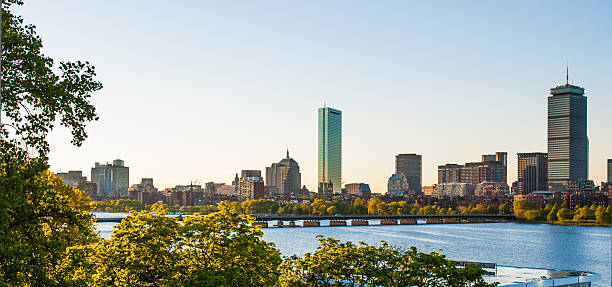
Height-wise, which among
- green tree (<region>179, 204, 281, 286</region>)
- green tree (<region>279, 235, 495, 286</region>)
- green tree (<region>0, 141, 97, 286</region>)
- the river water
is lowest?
the river water

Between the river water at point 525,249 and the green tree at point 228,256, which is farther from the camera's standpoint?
the river water at point 525,249

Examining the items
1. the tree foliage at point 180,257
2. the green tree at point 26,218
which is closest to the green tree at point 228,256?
the tree foliage at point 180,257

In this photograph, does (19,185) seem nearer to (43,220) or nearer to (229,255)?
(43,220)

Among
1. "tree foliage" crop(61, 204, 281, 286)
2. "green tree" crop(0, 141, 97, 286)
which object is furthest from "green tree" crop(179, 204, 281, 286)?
"green tree" crop(0, 141, 97, 286)

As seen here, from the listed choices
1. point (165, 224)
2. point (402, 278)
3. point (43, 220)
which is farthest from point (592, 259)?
point (43, 220)

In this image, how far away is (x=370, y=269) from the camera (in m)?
29.0

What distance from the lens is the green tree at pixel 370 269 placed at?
28.4m

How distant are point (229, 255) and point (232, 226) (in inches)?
53.3

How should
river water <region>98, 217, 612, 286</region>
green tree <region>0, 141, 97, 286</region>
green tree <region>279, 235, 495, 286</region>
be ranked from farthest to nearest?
1. river water <region>98, 217, 612, 286</region>
2. green tree <region>279, 235, 495, 286</region>
3. green tree <region>0, 141, 97, 286</region>

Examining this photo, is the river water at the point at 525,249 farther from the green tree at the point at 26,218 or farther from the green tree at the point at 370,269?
the green tree at the point at 26,218

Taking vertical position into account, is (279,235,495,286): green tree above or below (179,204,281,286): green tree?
below

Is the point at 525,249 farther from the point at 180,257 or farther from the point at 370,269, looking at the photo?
the point at 180,257

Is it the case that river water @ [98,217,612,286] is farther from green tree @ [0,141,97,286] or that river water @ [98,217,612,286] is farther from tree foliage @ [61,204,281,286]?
green tree @ [0,141,97,286]

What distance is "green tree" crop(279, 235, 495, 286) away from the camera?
28.4m
